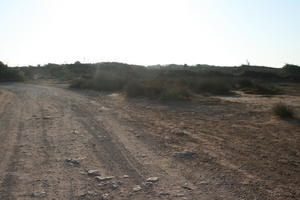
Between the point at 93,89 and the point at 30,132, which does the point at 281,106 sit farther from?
the point at 93,89

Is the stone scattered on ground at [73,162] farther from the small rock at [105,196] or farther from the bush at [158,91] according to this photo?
the bush at [158,91]

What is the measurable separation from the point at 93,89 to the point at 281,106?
66.9 ft

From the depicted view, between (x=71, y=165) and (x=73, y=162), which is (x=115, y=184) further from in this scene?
(x=73, y=162)

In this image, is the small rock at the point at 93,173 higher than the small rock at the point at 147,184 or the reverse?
the reverse

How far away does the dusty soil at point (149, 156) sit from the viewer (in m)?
5.89

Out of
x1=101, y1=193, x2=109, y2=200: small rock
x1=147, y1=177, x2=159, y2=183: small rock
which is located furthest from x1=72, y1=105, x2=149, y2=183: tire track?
x1=101, y1=193, x2=109, y2=200: small rock

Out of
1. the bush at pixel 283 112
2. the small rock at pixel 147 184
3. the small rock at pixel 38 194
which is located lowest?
the small rock at pixel 38 194

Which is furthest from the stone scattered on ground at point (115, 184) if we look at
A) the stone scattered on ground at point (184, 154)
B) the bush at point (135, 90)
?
the bush at point (135, 90)

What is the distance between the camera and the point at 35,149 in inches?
343

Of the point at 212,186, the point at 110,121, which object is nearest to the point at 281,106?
the point at 110,121

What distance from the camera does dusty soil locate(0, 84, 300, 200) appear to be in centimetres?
589

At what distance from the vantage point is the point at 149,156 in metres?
8.12

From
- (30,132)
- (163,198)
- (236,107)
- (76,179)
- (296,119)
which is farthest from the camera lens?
(236,107)

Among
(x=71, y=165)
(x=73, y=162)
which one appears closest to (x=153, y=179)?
(x=71, y=165)
